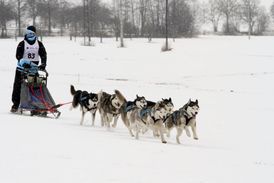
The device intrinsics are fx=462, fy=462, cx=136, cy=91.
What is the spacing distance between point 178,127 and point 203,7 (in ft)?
280

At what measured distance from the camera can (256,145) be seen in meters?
9.18

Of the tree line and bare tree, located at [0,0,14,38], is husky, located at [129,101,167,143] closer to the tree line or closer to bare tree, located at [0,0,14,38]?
the tree line

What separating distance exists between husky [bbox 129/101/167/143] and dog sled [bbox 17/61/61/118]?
237cm

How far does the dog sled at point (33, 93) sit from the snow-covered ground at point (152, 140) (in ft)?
1.67

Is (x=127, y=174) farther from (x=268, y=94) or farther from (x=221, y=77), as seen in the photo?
(x=221, y=77)

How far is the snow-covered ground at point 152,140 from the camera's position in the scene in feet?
18.9

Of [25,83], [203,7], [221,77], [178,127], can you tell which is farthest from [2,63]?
[203,7]

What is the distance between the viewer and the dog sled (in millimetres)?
10781

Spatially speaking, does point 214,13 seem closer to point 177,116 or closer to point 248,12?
point 248,12

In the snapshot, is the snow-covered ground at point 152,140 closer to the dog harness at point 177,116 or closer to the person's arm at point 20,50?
the dog harness at point 177,116

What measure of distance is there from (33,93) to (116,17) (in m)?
52.6

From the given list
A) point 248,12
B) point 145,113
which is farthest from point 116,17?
point 145,113

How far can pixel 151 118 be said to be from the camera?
8992 mm

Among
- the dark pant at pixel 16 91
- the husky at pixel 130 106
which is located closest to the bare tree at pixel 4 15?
the dark pant at pixel 16 91
